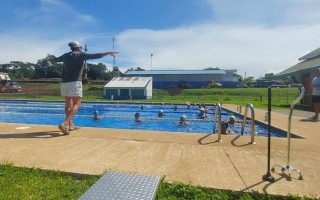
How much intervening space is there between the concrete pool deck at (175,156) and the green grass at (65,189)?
114 mm

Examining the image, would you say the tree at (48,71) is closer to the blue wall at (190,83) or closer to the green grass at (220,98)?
the blue wall at (190,83)

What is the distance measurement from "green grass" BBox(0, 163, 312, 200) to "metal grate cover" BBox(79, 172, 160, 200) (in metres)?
0.12

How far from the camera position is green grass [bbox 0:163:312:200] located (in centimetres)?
263

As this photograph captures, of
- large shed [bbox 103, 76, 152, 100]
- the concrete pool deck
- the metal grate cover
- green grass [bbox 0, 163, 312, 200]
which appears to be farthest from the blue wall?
the metal grate cover

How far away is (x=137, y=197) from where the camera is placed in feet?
8.14

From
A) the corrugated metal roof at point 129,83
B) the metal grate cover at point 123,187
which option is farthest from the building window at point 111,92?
the metal grate cover at point 123,187

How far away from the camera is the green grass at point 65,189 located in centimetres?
263

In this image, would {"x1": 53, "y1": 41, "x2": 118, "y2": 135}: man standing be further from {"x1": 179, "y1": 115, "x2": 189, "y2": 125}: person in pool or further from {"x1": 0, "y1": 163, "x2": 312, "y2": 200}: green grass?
{"x1": 179, "y1": 115, "x2": 189, "y2": 125}: person in pool

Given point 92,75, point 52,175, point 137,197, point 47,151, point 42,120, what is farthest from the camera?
point 92,75

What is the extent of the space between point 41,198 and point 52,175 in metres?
0.61

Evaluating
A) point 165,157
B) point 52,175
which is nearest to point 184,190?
point 165,157

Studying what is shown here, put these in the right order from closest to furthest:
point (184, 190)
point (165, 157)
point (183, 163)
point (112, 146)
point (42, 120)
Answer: point (184, 190), point (183, 163), point (165, 157), point (112, 146), point (42, 120)

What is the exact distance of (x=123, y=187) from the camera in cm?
270

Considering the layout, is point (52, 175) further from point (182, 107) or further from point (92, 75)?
point (92, 75)
